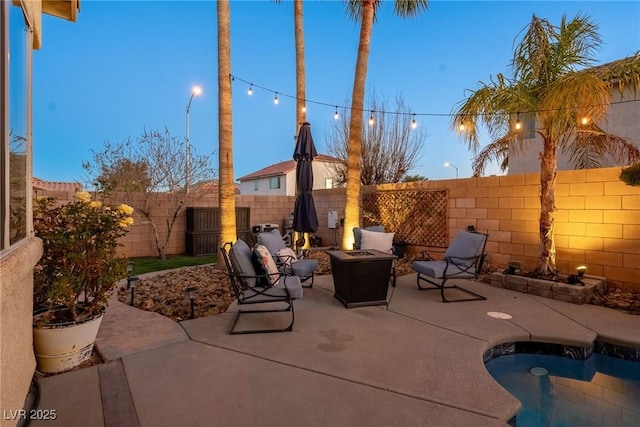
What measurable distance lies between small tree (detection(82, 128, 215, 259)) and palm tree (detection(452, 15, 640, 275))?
674 cm

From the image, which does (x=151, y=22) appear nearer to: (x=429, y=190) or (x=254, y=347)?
(x=429, y=190)

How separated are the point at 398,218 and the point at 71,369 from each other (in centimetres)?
672

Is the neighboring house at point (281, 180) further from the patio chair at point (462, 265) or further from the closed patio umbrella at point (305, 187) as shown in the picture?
the patio chair at point (462, 265)

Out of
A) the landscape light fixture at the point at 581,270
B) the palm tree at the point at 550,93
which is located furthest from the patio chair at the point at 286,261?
the landscape light fixture at the point at 581,270

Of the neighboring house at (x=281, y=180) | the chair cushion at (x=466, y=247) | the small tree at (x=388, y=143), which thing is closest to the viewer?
the chair cushion at (x=466, y=247)

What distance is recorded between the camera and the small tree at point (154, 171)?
815 cm

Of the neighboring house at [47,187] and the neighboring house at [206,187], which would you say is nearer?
the neighboring house at [47,187]

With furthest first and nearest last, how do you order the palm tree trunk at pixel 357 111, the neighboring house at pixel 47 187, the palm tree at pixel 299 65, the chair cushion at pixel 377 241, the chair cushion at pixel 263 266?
1. the palm tree at pixel 299 65
2. the palm tree trunk at pixel 357 111
3. the chair cushion at pixel 377 241
4. the chair cushion at pixel 263 266
5. the neighboring house at pixel 47 187

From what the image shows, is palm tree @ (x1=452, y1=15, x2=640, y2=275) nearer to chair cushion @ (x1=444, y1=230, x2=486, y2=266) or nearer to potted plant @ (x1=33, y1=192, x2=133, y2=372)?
chair cushion @ (x1=444, y1=230, x2=486, y2=266)

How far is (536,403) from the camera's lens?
8.32ft

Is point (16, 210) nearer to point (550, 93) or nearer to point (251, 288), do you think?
point (251, 288)

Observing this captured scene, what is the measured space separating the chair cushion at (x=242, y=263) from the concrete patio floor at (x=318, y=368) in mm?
525

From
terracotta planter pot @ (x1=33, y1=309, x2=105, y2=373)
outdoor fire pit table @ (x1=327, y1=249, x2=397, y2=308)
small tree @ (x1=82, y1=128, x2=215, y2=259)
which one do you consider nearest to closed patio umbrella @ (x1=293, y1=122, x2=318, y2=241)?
outdoor fire pit table @ (x1=327, y1=249, x2=397, y2=308)

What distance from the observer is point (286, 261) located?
4.97 metres
